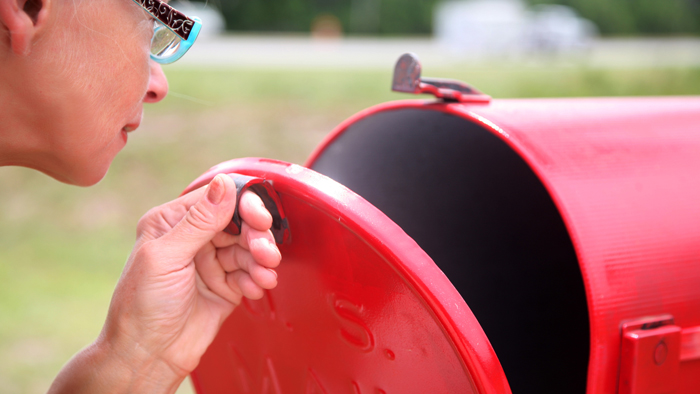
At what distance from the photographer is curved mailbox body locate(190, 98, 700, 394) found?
0.89 meters

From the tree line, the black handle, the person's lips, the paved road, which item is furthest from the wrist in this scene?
the tree line

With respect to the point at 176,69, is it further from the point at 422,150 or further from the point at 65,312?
the point at 422,150

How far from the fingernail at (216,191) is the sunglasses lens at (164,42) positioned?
26 centimetres

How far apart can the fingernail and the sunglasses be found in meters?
0.25

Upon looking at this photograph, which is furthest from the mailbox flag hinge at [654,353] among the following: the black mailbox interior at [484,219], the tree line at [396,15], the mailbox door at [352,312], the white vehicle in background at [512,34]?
the tree line at [396,15]

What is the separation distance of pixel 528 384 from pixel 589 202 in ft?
1.81

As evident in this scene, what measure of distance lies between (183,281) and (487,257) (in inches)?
29.8

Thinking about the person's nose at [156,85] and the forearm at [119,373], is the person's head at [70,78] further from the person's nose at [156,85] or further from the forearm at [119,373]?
the forearm at [119,373]

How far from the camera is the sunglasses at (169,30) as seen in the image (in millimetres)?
928

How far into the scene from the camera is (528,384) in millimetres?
1327

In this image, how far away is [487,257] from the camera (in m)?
1.41

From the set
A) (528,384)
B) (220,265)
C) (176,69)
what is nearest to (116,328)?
(220,265)

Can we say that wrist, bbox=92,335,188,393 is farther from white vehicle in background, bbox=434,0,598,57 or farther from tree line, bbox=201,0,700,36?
tree line, bbox=201,0,700,36

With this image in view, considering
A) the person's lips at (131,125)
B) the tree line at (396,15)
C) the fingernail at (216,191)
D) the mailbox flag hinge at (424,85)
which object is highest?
the tree line at (396,15)
